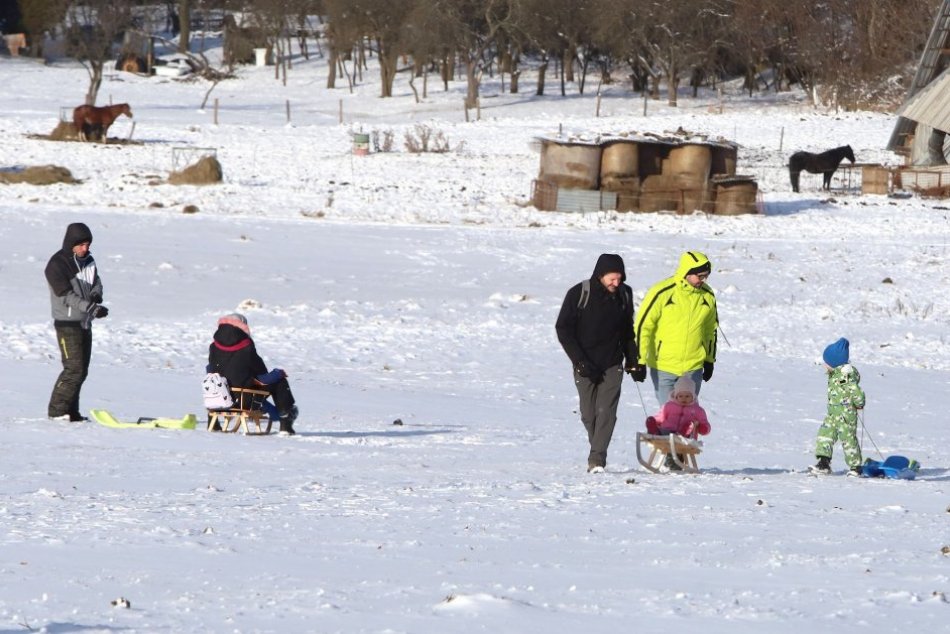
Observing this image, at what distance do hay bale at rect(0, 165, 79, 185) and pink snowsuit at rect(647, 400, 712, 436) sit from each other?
25604 mm

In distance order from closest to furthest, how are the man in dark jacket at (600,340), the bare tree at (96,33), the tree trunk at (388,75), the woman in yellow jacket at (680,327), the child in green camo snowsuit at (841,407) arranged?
the man in dark jacket at (600,340), the woman in yellow jacket at (680,327), the child in green camo snowsuit at (841,407), the bare tree at (96,33), the tree trunk at (388,75)

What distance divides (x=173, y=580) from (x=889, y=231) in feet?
88.8

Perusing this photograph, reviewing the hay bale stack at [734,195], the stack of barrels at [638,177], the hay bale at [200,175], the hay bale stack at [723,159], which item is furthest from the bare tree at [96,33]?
the hay bale stack at [734,195]

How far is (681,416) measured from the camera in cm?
973

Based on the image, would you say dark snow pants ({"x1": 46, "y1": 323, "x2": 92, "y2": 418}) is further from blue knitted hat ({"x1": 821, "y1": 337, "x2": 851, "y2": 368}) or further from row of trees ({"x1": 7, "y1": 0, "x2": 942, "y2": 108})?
row of trees ({"x1": 7, "y1": 0, "x2": 942, "y2": 108})

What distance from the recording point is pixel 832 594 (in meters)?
6.09

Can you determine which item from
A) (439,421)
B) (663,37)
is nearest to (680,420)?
(439,421)

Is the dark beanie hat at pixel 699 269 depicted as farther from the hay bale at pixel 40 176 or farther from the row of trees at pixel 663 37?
the row of trees at pixel 663 37

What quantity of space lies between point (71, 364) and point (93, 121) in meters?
32.1

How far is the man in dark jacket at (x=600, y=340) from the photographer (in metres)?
9.57

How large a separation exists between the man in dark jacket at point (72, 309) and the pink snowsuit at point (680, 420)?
14.4ft

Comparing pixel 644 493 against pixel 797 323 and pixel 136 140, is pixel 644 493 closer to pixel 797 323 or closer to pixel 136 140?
pixel 797 323

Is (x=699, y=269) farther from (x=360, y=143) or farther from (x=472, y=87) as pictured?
(x=472, y=87)

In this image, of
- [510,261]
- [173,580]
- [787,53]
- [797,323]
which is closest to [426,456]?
[173,580]
